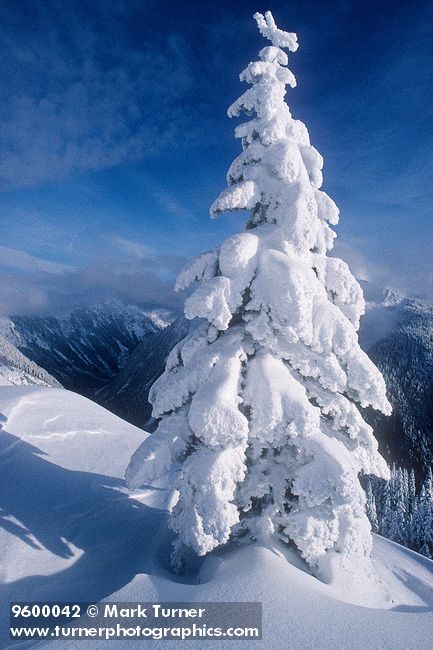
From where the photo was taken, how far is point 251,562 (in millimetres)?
6941

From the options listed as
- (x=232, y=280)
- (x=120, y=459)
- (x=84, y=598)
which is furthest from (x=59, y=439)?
(x=232, y=280)

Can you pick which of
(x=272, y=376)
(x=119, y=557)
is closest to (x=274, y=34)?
(x=272, y=376)

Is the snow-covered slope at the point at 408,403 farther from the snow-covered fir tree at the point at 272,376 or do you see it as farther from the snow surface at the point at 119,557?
the snow-covered fir tree at the point at 272,376

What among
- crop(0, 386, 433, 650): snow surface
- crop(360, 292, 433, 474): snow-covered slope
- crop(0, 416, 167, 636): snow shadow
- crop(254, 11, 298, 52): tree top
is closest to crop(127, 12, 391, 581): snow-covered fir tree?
crop(254, 11, 298, 52): tree top

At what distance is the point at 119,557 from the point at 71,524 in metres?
1.61

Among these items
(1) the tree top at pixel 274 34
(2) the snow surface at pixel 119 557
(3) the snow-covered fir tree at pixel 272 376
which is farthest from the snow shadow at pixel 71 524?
(1) the tree top at pixel 274 34

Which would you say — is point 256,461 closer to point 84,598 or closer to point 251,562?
point 251,562

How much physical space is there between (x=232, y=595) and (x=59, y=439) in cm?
872

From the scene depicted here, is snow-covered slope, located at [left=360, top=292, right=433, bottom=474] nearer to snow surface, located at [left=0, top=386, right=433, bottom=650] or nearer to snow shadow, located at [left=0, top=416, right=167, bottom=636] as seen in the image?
snow surface, located at [left=0, top=386, right=433, bottom=650]

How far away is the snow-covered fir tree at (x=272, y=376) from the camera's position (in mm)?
7125

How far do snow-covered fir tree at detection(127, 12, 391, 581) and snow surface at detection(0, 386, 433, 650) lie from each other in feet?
2.72

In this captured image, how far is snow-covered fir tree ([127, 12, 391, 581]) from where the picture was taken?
7.12 meters

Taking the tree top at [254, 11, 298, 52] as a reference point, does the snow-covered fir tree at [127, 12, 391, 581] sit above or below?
below

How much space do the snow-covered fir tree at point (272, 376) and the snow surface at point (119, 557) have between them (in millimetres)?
830
